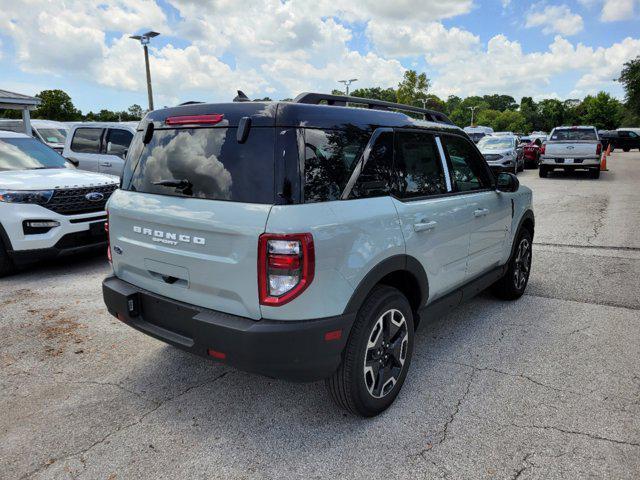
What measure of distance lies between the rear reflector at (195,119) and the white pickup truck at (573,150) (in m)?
17.6

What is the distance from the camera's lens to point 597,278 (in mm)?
5766

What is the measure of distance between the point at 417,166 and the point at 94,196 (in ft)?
15.2

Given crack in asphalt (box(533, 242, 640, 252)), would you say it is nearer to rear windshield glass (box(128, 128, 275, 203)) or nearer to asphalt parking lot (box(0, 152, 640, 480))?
asphalt parking lot (box(0, 152, 640, 480))

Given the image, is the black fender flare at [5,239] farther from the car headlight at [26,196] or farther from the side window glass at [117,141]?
the side window glass at [117,141]

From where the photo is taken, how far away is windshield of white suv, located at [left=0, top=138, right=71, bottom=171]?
670cm

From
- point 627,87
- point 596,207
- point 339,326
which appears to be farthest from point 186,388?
point 627,87

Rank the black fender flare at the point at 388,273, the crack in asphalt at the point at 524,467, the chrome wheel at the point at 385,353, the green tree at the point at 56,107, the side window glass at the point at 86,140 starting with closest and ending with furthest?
the crack in asphalt at the point at 524,467
the black fender flare at the point at 388,273
the chrome wheel at the point at 385,353
the side window glass at the point at 86,140
the green tree at the point at 56,107

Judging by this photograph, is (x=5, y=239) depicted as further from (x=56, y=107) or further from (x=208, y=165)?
(x=56, y=107)

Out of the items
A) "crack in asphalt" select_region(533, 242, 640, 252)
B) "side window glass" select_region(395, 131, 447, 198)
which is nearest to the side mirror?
"side window glass" select_region(395, 131, 447, 198)

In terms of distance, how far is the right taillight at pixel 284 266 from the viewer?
2.32 m

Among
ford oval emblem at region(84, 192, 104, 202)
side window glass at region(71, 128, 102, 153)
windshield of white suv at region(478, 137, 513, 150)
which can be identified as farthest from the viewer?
windshield of white suv at region(478, 137, 513, 150)

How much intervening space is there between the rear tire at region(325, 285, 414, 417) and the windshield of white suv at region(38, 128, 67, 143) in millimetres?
20486

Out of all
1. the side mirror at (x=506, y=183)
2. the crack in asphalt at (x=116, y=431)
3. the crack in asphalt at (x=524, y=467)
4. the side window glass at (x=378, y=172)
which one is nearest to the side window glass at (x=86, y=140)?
the crack in asphalt at (x=116, y=431)

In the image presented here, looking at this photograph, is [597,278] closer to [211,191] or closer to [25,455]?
[211,191]
